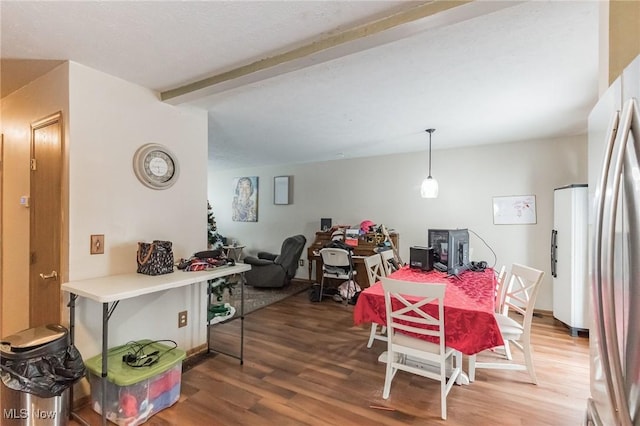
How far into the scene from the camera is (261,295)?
4.83 metres

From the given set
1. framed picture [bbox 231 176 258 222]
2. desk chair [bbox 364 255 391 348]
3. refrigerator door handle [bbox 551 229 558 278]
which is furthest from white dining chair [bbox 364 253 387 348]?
framed picture [bbox 231 176 258 222]

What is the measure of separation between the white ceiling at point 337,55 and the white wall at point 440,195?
83 cm

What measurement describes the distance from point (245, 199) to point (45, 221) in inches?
170

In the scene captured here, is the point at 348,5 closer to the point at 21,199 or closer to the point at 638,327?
the point at 638,327

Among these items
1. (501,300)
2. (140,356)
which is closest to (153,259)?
(140,356)

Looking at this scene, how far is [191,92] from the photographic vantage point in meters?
2.32

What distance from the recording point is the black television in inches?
119

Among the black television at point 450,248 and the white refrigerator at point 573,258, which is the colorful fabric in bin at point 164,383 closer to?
the black television at point 450,248

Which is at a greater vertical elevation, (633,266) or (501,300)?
(633,266)

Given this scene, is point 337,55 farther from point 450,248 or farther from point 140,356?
point 140,356

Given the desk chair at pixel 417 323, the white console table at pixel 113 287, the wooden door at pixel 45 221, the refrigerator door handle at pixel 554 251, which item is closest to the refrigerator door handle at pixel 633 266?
the desk chair at pixel 417 323

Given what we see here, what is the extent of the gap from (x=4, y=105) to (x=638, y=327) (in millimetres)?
4199

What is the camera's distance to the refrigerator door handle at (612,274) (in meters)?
0.66

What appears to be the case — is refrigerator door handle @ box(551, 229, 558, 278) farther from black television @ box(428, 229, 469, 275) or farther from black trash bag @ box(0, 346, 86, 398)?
black trash bag @ box(0, 346, 86, 398)
